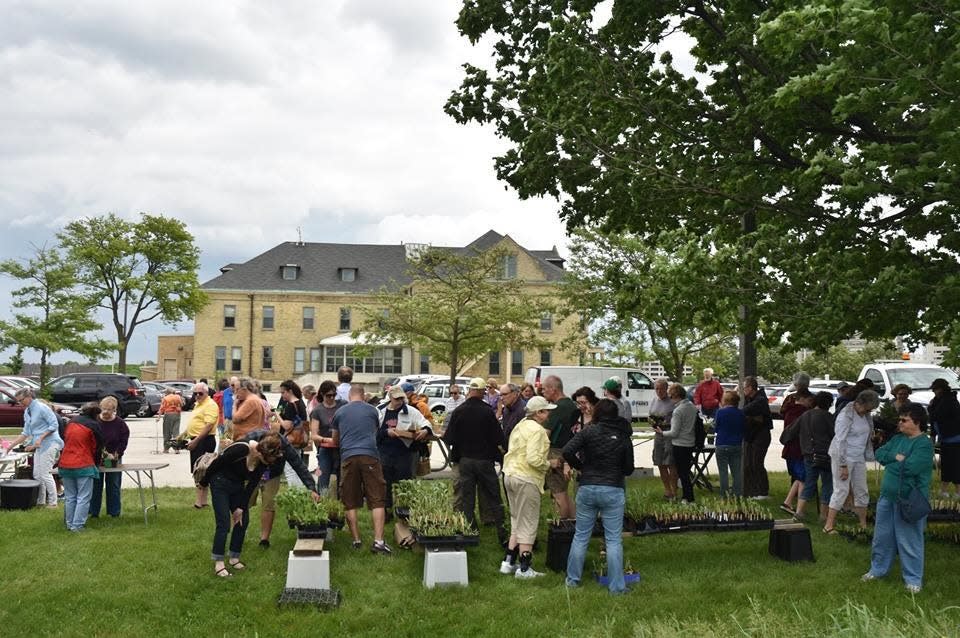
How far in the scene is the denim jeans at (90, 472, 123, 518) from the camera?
39.4 ft

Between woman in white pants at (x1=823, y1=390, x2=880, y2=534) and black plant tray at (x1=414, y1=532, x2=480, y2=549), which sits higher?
woman in white pants at (x1=823, y1=390, x2=880, y2=534)

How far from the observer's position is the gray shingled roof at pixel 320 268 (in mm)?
67562

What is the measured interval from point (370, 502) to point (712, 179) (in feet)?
19.6

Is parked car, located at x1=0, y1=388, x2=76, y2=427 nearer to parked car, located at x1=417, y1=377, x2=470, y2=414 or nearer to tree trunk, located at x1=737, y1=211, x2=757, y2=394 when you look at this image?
parked car, located at x1=417, y1=377, x2=470, y2=414

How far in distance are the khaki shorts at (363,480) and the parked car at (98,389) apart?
2625cm

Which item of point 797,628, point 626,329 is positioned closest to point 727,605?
point 797,628

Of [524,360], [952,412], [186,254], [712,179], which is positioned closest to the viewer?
[712,179]

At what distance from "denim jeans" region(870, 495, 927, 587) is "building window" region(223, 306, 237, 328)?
61.5m

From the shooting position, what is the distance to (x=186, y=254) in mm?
53000

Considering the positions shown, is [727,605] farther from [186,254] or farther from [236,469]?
[186,254]

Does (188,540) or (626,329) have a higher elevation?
(626,329)

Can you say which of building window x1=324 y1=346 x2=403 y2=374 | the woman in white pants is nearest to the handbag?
the woman in white pants

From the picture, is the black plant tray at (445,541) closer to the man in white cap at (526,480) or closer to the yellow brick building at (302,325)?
the man in white cap at (526,480)

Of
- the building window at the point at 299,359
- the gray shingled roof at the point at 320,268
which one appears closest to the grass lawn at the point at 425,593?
the gray shingled roof at the point at 320,268
